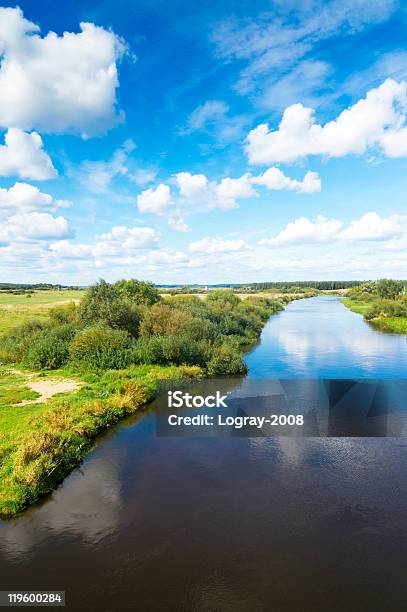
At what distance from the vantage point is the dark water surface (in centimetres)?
998

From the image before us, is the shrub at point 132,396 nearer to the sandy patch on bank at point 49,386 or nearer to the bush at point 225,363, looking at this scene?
the sandy patch on bank at point 49,386

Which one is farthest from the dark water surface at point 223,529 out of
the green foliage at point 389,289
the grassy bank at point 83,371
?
the green foliage at point 389,289

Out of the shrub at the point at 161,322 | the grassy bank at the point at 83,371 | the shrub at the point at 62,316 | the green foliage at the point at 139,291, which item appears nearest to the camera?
the grassy bank at the point at 83,371

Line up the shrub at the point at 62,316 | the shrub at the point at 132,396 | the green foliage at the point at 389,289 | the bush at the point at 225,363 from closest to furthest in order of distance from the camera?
the shrub at the point at 132,396 < the bush at the point at 225,363 < the shrub at the point at 62,316 < the green foliage at the point at 389,289

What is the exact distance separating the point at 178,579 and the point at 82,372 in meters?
21.3

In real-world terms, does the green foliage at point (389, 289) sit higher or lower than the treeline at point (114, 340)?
higher

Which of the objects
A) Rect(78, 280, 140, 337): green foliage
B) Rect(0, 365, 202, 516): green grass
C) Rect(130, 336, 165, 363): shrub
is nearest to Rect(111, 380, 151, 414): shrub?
Rect(0, 365, 202, 516): green grass

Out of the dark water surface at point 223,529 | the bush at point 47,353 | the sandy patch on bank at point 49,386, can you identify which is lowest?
the dark water surface at point 223,529

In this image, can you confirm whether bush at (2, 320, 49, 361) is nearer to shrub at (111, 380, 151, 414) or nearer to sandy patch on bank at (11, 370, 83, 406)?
sandy patch on bank at (11, 370, 83, 406)

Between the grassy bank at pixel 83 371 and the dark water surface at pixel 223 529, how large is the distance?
1163mm

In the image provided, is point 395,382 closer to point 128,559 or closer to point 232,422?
point 232,422

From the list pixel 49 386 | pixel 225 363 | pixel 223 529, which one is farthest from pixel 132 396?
pixel 223 529

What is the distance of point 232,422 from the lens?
2164 cm

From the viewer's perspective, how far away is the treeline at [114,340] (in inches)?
1243
